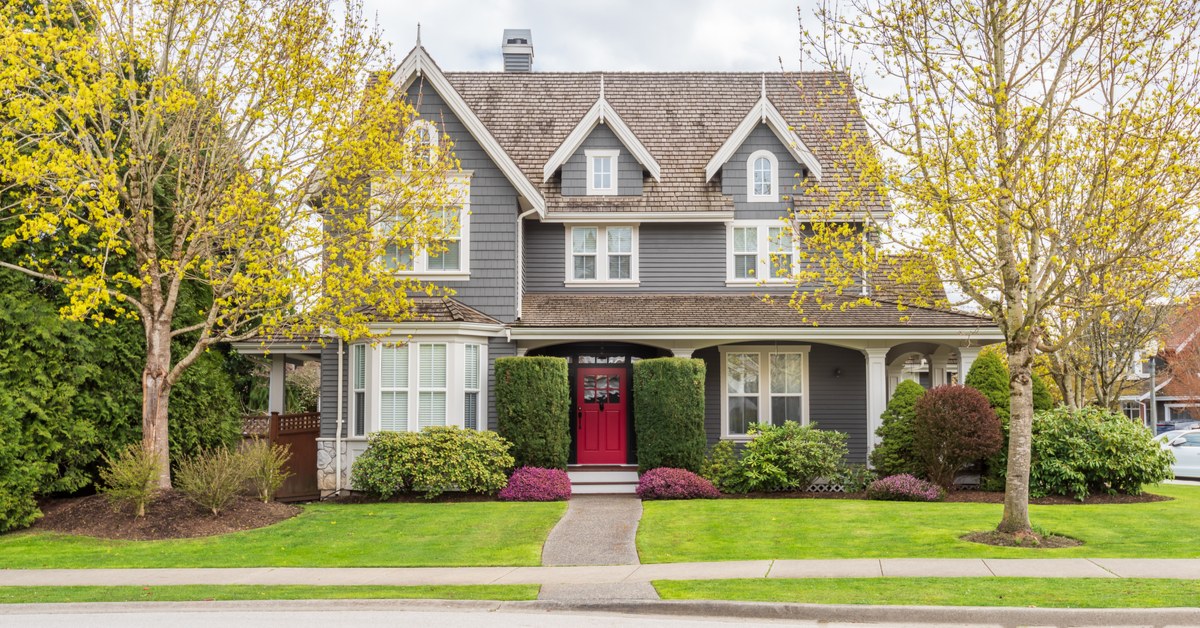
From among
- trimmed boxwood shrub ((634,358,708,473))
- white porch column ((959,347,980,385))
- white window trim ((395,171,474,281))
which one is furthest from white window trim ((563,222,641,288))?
white porch column ((959,347,980,385))

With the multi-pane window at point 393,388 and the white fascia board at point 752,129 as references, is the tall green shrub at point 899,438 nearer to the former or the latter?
the white fascia board at point 752,129

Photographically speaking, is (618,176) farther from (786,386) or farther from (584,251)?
(786,386)

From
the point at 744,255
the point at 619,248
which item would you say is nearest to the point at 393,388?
the point at 619,248

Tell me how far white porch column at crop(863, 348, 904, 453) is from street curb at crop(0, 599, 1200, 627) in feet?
34.5

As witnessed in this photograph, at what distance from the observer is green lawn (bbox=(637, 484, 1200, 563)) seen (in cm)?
1027

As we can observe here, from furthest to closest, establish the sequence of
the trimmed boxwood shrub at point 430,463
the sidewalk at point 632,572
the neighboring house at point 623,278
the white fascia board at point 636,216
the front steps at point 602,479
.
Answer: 1. the white fascia board at point 636,216
2. the front steps at point 602,479
3. the neighboring house at point 623,278
4. the trimmed boxwood shrub at point 430,463
5. the sidewalk at point 632,572

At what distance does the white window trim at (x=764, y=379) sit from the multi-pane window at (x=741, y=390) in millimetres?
70

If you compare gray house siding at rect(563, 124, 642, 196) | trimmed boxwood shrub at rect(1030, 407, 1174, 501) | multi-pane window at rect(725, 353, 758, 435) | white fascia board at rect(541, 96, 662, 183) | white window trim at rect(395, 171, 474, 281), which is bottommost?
trimmed boxwood shrub at rect(1030, 407, 1174, 501)

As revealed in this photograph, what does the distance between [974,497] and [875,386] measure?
126 inches

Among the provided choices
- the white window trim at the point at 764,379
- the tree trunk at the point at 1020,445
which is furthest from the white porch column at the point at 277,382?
the tree trunk at the point at 1020,445

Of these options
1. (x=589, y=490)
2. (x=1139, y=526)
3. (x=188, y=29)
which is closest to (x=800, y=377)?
(x=589, y=490)

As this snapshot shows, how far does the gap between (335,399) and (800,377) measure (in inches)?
→ 400

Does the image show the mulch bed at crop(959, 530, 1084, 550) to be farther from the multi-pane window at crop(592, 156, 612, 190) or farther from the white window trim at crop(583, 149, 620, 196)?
the multi-pane window at crop(592, 156, 612, 190)

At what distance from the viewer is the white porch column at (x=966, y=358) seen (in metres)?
17.7
